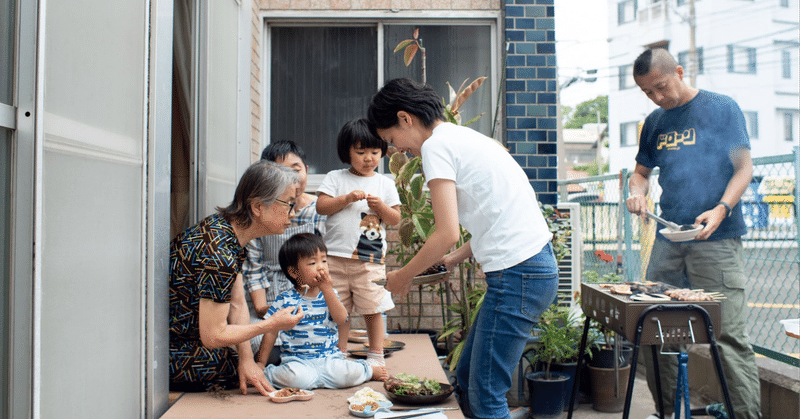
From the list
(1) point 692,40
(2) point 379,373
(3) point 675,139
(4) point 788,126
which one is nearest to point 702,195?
(3) point 675,139

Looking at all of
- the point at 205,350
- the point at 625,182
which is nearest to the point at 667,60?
the point at 625,182

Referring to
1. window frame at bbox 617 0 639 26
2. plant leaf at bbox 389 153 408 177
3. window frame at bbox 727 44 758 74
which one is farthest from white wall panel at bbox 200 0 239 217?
window frame at bbox 617 0 639 26

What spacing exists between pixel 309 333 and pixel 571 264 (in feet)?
8.41

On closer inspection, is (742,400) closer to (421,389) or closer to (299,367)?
(421,389)

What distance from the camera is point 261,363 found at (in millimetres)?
2865

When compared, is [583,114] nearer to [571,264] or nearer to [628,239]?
[628,239]

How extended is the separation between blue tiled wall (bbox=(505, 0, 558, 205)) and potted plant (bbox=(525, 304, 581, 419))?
1067 mm

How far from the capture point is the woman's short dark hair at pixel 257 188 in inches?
98.0

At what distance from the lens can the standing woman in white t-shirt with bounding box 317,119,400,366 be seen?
3293 millimetres

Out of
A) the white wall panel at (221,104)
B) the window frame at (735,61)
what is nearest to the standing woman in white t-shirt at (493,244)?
the white wall panel at (221,104)

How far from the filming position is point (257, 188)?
2.49 meters

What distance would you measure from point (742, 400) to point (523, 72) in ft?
8.79

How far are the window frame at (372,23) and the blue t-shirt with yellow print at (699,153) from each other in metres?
1.53

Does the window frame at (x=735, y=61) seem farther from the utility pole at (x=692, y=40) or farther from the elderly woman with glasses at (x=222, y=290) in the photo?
the elderly woman with glasses at (x=222, y=290)
